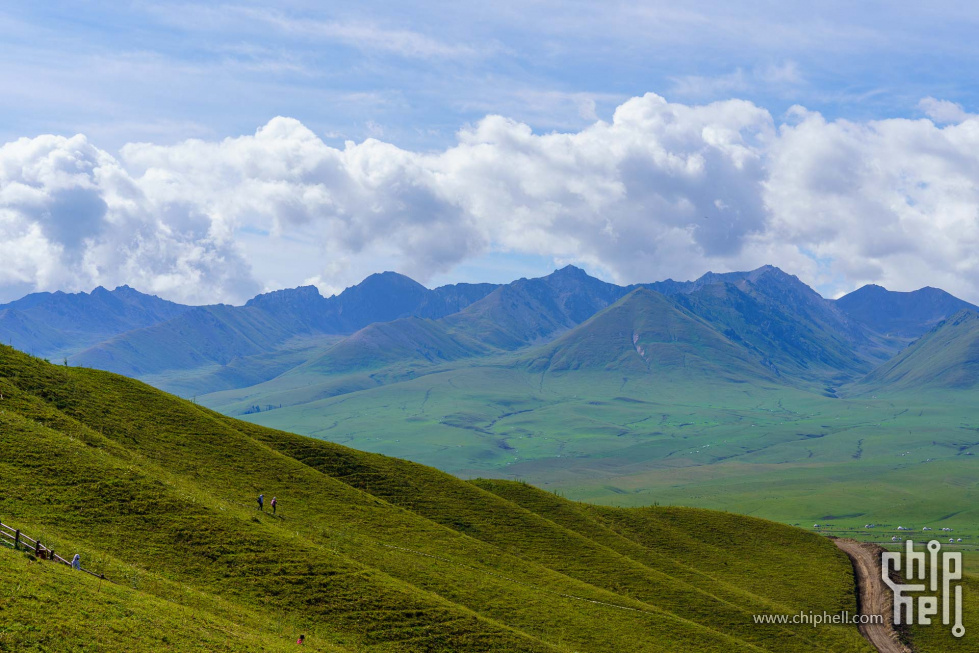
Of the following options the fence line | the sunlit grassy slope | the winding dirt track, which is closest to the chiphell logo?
the winding dirt track

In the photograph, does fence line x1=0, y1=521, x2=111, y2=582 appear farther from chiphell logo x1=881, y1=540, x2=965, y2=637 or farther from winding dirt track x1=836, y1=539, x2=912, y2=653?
chiphell logo x1=881, y1=540, x2=965, y2=637

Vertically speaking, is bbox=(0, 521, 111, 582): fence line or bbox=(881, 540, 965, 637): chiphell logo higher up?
bbox=(0, 521, 111, 582): fence line

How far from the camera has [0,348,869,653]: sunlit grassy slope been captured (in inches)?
1864

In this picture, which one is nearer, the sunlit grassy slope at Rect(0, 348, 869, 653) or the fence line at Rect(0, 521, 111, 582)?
the fence line at Rect(0, 521, 111, 582)

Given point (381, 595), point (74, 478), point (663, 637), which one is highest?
point (74, 478)

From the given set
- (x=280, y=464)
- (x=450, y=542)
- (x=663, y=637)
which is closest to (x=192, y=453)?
(x=280, y=464)

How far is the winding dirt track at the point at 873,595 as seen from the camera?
84.9 m

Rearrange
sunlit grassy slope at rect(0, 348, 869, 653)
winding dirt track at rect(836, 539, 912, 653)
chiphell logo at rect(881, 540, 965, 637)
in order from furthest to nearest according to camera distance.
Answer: chiphell logo at rect(881, 540, 965, 637), winding dirt track at rect(836, 539, 912, 653), sunlit grassy slope at rect(0, 348, 869, 653)

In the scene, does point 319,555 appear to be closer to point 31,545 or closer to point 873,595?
point 31,545

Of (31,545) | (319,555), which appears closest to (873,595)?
(319,555)

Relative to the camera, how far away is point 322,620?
53.9m

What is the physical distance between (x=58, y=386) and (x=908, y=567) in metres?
122

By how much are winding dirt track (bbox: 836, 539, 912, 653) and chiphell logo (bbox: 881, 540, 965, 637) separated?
Result: 104 cm

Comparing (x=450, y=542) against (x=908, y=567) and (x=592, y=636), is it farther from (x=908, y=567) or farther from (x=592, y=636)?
(x=908, y=567)
